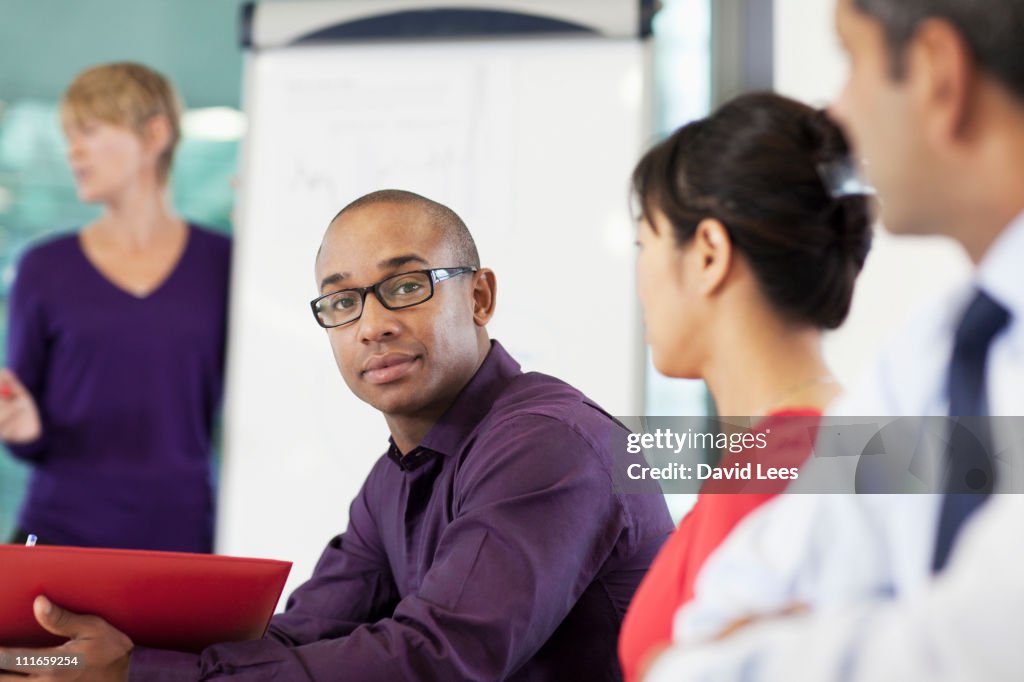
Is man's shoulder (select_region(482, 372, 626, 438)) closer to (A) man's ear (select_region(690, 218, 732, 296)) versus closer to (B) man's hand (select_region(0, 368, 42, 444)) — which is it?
(A) man's ear (select_region(690, 218, 732, 296))

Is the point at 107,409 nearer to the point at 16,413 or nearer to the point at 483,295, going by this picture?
the point at 16,413

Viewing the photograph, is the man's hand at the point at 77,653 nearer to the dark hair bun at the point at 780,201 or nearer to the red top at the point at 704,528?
the red top at the point at 704,528

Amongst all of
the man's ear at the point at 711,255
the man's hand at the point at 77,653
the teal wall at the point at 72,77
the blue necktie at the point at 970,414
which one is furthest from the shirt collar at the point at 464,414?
the teal wall at the point at 72,77

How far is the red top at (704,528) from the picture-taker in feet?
2.42

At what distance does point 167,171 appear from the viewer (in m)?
2.34

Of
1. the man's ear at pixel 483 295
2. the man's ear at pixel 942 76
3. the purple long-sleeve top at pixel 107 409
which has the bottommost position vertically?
the purple long-sleeve top at pixel 107 409

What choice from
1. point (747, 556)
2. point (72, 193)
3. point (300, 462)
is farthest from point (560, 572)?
point (72, 193)

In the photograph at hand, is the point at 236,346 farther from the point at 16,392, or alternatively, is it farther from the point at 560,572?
the point at 560,572

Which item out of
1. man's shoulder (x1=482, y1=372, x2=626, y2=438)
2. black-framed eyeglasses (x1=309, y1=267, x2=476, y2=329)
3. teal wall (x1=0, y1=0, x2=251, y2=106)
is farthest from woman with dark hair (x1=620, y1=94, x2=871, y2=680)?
teal wall (x1=0, y1=0, x2=251, y2=106)

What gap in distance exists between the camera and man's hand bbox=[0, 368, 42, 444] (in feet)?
6.86

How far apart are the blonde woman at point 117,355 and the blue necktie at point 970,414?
1880 millimetres

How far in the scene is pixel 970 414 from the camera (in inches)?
23.0

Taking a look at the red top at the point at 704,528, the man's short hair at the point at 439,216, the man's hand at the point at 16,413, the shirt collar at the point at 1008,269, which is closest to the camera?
the shirt collar at the point at 1008,269

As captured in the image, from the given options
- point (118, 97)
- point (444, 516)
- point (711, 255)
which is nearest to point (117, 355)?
point (118, 97)
